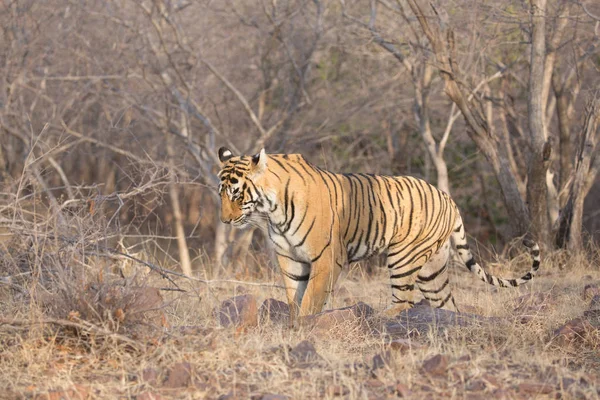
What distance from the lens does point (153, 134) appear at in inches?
621

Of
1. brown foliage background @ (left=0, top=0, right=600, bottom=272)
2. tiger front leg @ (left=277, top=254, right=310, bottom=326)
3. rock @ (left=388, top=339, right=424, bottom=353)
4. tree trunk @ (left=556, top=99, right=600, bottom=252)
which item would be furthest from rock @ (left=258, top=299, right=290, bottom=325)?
brown foliage background @ (left=0, top=0, right=600, bottom=272)

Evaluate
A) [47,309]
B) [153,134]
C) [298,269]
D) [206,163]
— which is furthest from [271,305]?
[153,134]

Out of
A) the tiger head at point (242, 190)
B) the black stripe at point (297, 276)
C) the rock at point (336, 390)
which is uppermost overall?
the tiger head at point (242, 190)

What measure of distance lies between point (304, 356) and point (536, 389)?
4.10ft

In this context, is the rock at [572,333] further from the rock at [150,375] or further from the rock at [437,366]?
the rock at [150,375]

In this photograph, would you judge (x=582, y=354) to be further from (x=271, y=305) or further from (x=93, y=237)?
(x=93, y=237)

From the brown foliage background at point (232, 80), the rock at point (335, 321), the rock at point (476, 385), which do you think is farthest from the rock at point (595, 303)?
the brown foliage background at point (232, 80)

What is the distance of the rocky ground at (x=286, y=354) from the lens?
422 cm

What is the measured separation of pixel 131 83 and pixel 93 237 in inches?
353

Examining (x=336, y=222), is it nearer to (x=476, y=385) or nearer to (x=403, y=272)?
(x=403, y=272)

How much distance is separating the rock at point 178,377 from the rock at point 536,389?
1683 millimetres

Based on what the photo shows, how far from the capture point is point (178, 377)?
4285 millimetres

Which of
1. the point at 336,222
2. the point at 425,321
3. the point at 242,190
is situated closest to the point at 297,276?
the point at 336,222

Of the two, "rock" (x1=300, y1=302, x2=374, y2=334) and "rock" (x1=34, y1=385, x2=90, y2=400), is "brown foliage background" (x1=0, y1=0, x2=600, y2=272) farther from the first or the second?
"rock" (x1=34, y1=385, x2=90, y2=400)
